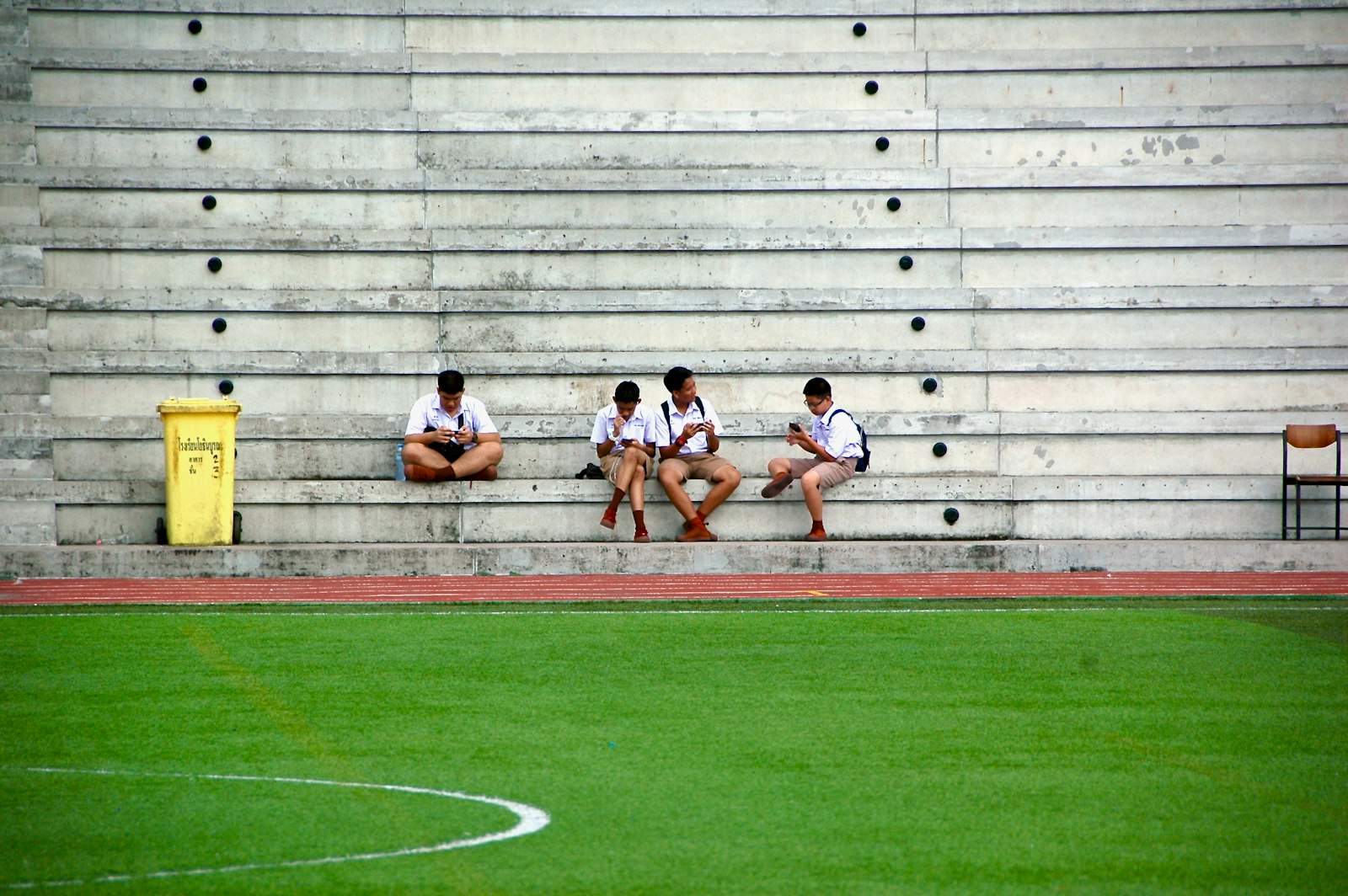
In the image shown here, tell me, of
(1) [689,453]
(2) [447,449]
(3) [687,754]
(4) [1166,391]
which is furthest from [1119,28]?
(3) [687,754]

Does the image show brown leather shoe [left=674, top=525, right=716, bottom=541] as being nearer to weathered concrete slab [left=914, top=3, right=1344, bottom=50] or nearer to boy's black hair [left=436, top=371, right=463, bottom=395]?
boy's black hair [left=436, top=371, right=463, bottom=395]

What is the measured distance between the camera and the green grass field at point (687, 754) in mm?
4883

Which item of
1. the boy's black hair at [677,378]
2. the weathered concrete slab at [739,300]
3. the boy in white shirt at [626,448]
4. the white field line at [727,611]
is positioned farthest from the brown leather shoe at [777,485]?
the white field line at [727,611]

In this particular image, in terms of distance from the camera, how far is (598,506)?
16344 millimetres

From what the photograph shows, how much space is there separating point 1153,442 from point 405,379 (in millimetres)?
7802

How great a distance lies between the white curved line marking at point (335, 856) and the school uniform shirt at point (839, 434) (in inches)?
412

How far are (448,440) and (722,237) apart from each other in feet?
12.7

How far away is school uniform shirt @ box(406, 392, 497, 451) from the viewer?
1587 centimetres

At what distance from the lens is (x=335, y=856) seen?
16.2 ft

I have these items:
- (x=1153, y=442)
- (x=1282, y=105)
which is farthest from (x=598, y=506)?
(x=1282, y=105)

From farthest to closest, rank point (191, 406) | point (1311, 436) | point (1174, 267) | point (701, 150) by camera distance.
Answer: point (701, 150) → point (1174, 267) → point (1311, 436) → point (191, 406)

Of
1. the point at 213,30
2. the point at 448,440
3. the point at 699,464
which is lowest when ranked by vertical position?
the point at 699,464

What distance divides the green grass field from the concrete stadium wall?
607 cm

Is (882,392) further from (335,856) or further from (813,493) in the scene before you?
(335,856)
